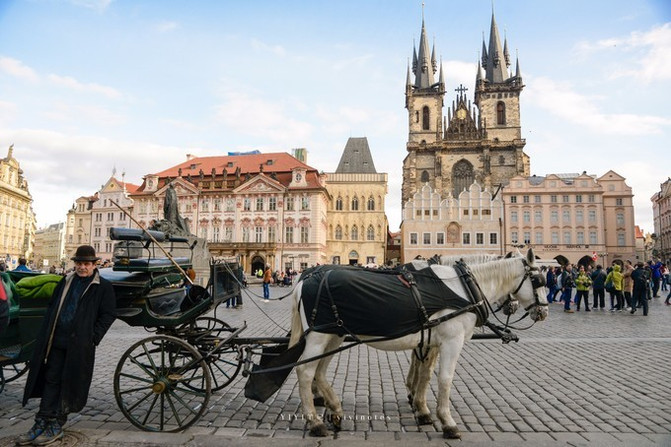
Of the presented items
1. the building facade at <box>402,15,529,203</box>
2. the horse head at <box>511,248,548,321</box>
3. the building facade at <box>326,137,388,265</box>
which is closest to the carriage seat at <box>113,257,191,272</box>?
the horse head at <box>511,248,548,321</box>

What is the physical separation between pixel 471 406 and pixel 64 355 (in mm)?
4140

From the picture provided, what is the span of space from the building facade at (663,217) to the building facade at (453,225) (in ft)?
90.1

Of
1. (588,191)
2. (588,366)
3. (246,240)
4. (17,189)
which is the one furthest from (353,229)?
(17,189)

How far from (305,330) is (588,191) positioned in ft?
181

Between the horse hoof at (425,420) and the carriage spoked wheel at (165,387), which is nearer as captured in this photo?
the carriage spoked wheel at (165,387)

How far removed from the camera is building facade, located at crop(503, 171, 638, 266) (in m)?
49.7

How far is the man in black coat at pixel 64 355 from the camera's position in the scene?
12.2 feet

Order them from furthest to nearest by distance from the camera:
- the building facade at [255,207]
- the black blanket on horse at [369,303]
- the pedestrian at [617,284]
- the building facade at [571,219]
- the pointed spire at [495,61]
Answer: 1. the pointed spire at [495,61]
2. the building facade at [571,219]
3. the building facade at [255,207]
4. the pedestrian at [617,284]
5. the black blanket on horse at [369,303]

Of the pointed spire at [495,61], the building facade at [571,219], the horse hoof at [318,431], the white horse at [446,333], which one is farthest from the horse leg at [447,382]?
the pointed spire at [495,61]

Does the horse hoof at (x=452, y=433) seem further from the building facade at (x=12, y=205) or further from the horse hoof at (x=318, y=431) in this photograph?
the building facade at (x=12, y=205)

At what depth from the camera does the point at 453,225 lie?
49906mm

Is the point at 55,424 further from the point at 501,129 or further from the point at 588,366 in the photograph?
the point at 501,129

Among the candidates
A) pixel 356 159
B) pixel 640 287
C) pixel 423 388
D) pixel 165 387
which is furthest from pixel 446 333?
pixel 356 159

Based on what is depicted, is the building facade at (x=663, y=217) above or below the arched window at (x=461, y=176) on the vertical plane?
below
